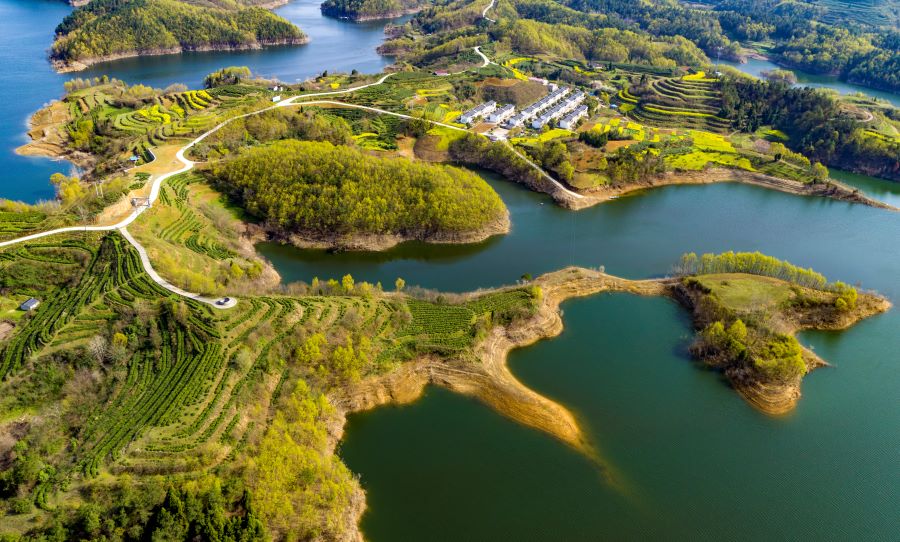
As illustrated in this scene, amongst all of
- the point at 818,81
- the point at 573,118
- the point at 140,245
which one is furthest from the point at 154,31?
the point at 818,81

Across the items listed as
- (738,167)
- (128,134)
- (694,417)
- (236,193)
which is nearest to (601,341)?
(694,417)

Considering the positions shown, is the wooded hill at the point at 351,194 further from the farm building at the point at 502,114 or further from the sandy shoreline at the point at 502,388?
the farm building at the point at 502,114

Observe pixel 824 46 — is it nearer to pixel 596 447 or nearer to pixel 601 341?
pixel 601 341

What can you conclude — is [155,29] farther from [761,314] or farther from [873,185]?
[873,185]

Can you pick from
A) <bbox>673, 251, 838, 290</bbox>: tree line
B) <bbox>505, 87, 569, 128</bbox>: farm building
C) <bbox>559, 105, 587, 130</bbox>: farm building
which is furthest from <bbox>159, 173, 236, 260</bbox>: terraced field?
<bbox>559, 105, 587, 130</bbox>: farm building

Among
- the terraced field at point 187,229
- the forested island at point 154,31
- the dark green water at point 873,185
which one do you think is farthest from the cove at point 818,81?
the terraced field at point 187,229

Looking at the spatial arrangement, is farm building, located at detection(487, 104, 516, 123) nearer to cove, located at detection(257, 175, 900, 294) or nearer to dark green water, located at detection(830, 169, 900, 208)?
cove, located at detection(257, 175, 900, 294)
